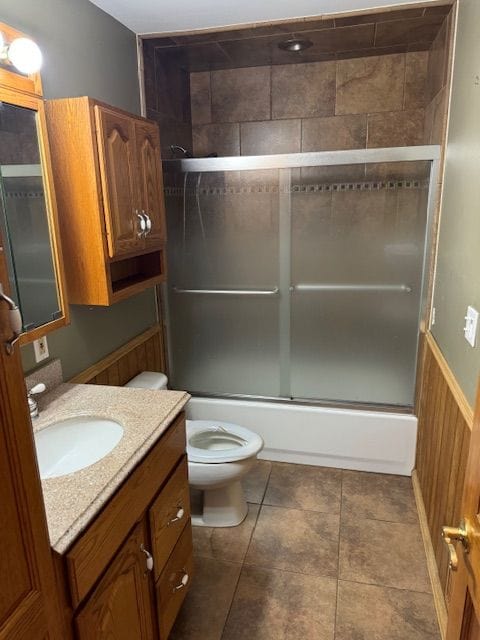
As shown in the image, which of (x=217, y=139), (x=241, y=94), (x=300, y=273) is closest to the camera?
(x=300, y=273)

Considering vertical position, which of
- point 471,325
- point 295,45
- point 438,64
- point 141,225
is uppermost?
point 295,45

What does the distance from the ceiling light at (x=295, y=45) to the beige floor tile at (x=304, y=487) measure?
2378 mm

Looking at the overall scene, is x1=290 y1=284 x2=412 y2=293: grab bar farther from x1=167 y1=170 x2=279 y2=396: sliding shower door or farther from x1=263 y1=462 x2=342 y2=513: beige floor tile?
x1=263 y1=462 x2=342 y2=513: beige floor tile

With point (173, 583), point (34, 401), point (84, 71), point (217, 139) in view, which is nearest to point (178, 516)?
point (173, 583)

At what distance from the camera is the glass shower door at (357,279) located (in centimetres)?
237

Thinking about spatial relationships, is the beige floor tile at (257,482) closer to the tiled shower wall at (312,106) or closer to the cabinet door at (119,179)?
the cabinet door at (119,179)

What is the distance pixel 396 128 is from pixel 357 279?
105 cm

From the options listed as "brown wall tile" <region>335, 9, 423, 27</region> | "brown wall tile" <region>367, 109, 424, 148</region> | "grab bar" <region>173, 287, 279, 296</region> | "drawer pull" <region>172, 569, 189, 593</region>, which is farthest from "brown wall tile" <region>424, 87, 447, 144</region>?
"drawer pull" <region>172, 569, 189, 593</region>

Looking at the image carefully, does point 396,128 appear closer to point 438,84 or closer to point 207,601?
point 438,84

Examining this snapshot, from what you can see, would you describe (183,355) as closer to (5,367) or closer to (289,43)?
(289,43)

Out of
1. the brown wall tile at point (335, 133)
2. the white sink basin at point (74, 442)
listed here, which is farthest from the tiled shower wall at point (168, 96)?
the white sink basin at point (74, 442)

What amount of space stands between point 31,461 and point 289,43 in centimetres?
252

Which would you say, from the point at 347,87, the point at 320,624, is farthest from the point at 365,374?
the point at 347,87

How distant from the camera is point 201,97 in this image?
9.82ft
